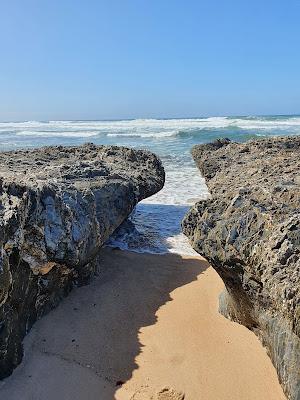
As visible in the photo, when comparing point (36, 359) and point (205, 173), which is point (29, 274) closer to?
point (36, 359)

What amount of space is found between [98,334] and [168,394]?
993 millimetres

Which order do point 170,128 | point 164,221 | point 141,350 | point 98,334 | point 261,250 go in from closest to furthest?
point 261,250
point 141,350
point 98,334
point 164,221
point 170,128

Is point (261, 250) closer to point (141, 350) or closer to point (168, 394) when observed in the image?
point (168, 394)

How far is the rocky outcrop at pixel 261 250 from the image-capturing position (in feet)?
8.99

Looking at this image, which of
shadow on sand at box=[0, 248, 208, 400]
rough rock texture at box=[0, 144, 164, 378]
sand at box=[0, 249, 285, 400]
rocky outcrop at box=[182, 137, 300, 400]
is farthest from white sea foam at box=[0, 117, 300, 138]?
rocky outcrop at box=[182, 137, 300, 400]

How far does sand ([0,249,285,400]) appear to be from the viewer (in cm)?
314

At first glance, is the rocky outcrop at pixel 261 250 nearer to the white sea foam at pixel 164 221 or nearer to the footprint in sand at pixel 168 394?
the footprint in sand at pixel 168 394

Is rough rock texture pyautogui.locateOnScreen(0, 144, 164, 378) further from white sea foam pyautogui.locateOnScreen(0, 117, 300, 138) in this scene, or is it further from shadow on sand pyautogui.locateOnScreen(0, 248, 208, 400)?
white sea foam pyautogui.locateOnScreen(0, 117, 300, 138)

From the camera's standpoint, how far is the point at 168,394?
3.12 meters

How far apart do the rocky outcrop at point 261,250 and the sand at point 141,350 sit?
0.22 m

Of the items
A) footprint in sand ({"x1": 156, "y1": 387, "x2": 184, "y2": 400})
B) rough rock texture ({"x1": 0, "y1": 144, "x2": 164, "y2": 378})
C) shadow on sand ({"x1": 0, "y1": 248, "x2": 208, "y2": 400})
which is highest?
rough rock texture ({"x1": 0, "y1": 144, "x2": 164, "y2": 378})

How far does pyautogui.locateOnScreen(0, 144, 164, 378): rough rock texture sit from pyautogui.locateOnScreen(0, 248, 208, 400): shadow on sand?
0.15 meters

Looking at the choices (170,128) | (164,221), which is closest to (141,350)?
(164,221)

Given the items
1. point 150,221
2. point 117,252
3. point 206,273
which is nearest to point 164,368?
point 206,273
